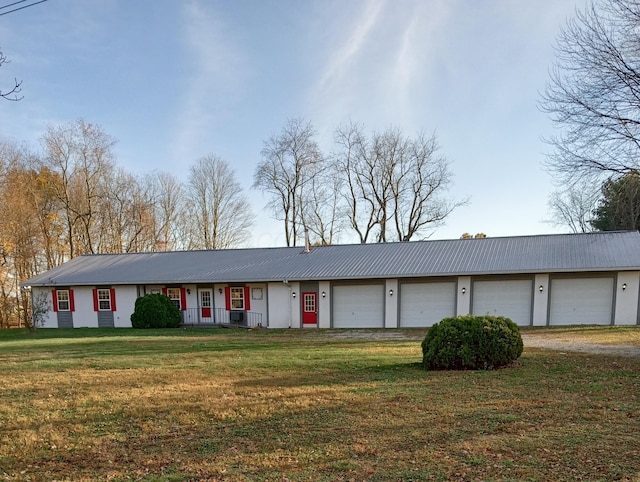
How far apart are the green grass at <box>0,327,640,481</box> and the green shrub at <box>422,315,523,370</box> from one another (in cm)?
37

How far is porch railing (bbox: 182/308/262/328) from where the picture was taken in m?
18.6

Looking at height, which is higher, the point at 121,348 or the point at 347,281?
the point at 347,281

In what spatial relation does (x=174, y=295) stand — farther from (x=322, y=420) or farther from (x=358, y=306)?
(x=322, y=420)

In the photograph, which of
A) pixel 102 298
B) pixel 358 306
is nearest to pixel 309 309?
pixel 358 306

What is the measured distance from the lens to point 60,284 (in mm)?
19766

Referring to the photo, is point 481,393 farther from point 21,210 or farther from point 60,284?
point 21,210

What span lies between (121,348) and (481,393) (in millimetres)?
10327

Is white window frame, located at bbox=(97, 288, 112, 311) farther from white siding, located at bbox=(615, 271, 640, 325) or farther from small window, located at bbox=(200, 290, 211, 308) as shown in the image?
white siding, located at bbox=(615, 271, 640, 325)

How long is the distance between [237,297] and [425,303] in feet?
30.3

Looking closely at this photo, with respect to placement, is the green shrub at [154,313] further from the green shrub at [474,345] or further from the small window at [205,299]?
the green shrub at [474,345]

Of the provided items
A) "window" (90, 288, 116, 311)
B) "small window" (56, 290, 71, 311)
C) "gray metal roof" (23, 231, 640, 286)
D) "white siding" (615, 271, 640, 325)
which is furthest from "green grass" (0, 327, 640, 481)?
"small window" (56, 290, 71, 311)

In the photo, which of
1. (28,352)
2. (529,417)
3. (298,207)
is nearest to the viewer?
(529,417)

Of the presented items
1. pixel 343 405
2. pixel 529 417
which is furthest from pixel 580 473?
pixel 343 405

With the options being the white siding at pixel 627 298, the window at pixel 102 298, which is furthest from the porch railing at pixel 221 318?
the white siding at pixel 627 298
